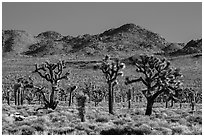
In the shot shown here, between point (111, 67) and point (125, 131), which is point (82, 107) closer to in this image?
point (125, 131)

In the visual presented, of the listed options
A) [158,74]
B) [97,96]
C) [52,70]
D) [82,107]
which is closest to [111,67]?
[158,74]

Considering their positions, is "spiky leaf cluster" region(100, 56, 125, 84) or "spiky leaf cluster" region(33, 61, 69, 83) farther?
"spiky leaf cluster" region(33, 61, 69, 83)

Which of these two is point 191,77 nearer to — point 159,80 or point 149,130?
point 159,80

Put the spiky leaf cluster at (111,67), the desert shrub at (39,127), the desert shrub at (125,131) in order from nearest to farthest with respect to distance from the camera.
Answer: the desert shrub at (125,131) → the desert shrub at (39,127) → the spiky leaf cluster at (111,67)

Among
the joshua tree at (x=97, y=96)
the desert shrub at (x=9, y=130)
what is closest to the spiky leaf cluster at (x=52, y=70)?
the desert shrub at (x=9, y=130)

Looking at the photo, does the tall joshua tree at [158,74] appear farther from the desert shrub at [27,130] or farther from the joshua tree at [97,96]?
the joshua tree at [97,96]

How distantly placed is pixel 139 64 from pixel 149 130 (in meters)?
10.2

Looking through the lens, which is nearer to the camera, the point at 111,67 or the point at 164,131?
the point at 164,131

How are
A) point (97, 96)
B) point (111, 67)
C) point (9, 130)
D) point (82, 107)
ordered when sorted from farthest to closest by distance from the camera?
point (97, 96)
point (111, 67)
point (82, 107)
point (9, 130)

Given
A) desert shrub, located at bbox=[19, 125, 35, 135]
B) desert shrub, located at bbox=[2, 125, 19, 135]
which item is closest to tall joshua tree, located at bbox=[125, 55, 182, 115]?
desert shrub, located at bbox=[19, 125, 35, 135]

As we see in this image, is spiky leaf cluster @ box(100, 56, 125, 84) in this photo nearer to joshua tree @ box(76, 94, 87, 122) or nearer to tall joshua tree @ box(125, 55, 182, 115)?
tall joshua tree @ box(125, 55, 182, 115)

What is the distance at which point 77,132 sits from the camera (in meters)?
16.4

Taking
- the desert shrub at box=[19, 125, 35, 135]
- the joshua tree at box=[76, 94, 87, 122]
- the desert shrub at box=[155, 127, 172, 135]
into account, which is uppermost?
Result: the joshua tree at box=[76, 94, 87, 122]

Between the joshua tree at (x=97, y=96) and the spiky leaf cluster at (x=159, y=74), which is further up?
the spiky leaf cluster at (x=159, y=74)
